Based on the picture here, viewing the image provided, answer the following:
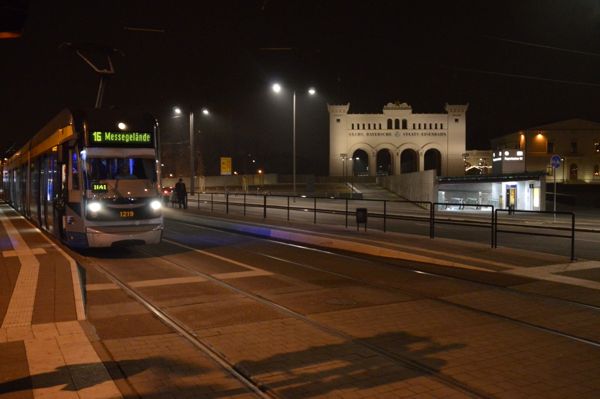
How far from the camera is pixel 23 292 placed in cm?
1018

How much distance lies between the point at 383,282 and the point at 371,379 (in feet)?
18.9

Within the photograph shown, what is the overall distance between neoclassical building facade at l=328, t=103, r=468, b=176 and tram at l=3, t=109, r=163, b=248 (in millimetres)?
91682

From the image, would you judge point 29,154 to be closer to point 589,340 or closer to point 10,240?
point 10,240

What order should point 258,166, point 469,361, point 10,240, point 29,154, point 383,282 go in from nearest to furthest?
point 469,361 → point 383,282 → point 10,240 → point 29,154 → point 258,166

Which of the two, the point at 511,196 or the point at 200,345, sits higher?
the point at 511,196

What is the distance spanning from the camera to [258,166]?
396ft

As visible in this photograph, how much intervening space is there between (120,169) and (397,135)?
9536 cm

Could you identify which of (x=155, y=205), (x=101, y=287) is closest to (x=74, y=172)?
(x=155, y=205)

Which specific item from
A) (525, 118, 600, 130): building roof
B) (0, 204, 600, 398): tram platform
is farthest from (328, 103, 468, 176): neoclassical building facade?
(0, 204, 600, 398): tram platform

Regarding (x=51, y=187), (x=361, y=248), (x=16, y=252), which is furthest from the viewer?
(x=51, y=187)

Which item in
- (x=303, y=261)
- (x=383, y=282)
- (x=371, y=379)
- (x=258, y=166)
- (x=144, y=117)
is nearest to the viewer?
(x=371, y=379)

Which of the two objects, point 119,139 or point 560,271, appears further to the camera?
point 119,139

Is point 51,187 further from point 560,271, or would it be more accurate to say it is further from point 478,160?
point 478,160

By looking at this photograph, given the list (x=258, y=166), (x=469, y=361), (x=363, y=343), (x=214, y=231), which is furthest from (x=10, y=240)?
(x=258, y=166)
